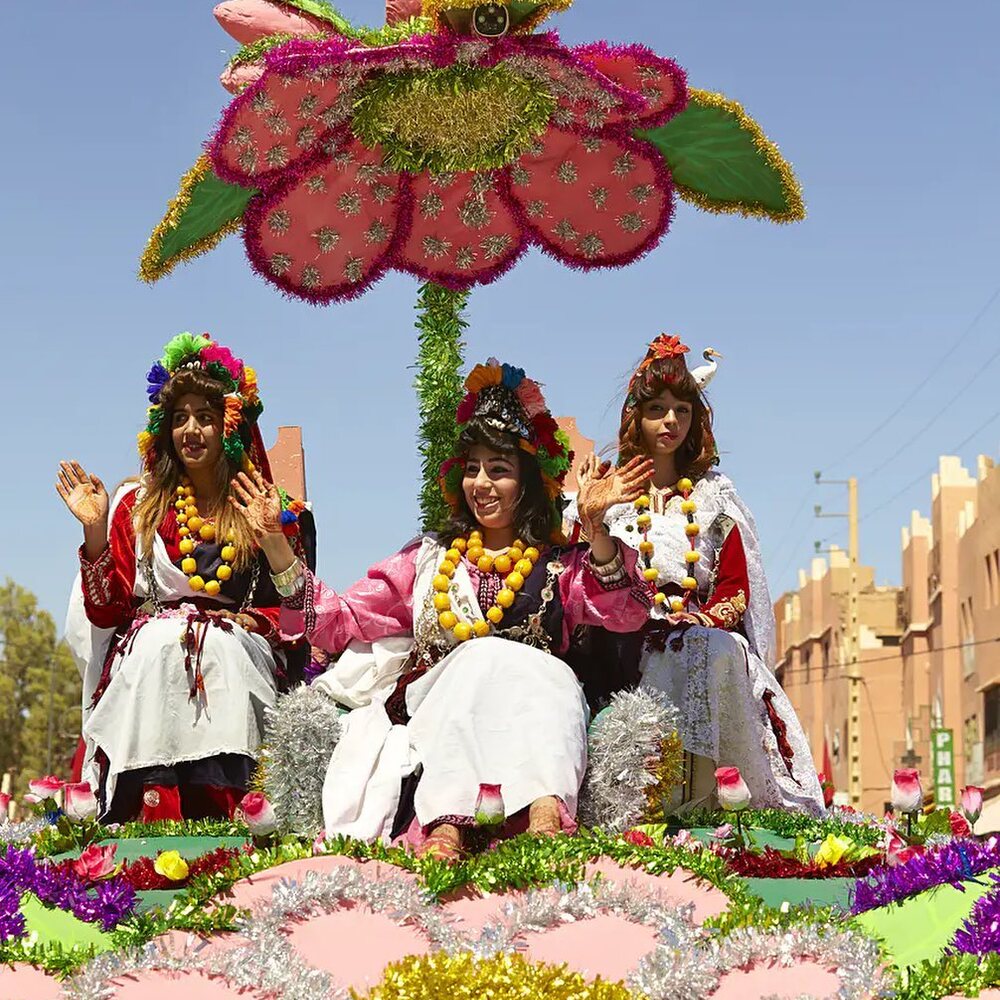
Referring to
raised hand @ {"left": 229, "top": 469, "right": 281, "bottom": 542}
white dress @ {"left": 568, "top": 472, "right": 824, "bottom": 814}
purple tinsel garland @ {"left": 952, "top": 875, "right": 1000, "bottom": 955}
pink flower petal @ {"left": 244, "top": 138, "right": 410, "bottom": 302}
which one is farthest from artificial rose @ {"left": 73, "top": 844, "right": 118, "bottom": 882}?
pink flower petal @ {"left": 244, "top": 138, "right": 410, "bottom": 302}

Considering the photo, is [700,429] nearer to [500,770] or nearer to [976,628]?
[500,770]

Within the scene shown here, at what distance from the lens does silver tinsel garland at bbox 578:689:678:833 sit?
4.82 m

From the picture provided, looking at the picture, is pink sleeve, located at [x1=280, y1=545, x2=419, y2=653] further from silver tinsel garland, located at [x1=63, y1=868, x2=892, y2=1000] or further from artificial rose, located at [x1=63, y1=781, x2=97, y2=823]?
silver tinsel garland, located at [x1=63, y1=868, x2=892, y2=1000]

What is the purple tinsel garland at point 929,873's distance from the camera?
11.5 feet

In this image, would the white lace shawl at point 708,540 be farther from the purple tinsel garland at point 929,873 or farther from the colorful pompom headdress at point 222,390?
the purple tinsel garland at point 929,873

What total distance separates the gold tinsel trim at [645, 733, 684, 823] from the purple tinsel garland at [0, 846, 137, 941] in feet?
5.77

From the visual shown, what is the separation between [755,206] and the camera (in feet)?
20.6

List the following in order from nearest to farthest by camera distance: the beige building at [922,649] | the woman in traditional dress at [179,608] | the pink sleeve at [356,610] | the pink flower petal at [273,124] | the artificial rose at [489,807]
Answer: the artificial rose at [489,807] < the pink sleeve at [356,610] < the pink flower petal at [273,124] < the woman in traditional dress at [179,608] < the beige building at [922,649]

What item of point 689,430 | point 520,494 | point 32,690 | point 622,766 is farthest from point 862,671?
point 622,766

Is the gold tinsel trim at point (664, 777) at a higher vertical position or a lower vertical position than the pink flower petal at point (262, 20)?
lower

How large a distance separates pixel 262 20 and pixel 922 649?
33104mm

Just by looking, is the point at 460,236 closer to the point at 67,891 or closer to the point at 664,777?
the point at 664,777

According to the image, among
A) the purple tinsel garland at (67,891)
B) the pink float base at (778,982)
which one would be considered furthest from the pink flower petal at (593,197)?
the pink float base at (778,982)

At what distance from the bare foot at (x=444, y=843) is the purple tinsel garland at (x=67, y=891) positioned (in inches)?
32.9
